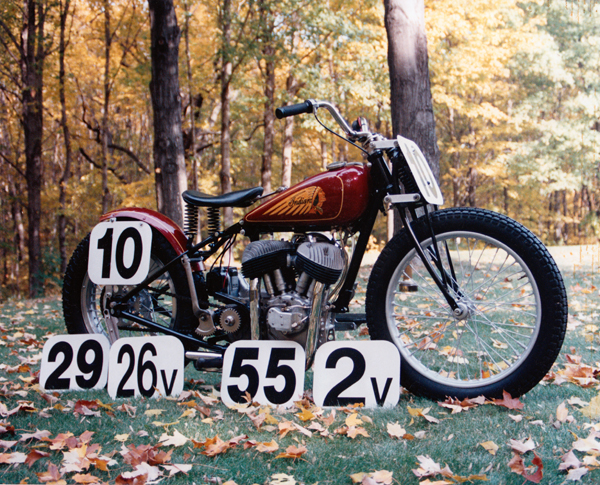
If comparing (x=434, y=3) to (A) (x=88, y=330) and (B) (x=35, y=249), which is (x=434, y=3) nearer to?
(B) (x=35, y=249)

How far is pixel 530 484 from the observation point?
1.78 meters

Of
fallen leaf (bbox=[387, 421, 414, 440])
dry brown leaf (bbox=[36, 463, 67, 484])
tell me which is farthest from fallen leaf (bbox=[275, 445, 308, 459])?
dry brown leaf (bbox=[36, 463, 67, 484])

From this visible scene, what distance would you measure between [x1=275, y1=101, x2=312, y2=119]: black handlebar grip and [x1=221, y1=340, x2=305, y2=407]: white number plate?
111 centimetres

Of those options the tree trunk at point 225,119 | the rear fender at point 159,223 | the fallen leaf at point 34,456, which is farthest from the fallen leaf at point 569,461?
the tree trunk at point 225,119

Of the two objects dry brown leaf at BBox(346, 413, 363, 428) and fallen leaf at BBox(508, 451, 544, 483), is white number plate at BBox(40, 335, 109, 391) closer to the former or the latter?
dry brown leaf at BBox(346, 413, 363, 428)

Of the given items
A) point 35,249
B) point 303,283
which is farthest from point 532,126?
point 303,283

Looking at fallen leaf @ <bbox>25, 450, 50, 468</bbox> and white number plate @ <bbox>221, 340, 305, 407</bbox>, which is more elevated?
white number plate @ <bbox>221, 340, 305, 407</bbox>

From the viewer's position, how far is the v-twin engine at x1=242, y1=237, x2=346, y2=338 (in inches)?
101

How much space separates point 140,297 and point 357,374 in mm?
1367

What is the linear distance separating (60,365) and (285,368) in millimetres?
1260

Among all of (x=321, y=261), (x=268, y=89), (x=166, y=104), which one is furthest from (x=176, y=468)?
(x=268, y=89)

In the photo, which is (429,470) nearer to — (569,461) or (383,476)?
(383,476)

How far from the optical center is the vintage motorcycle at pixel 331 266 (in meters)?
2.50

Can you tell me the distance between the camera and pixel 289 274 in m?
2.79
